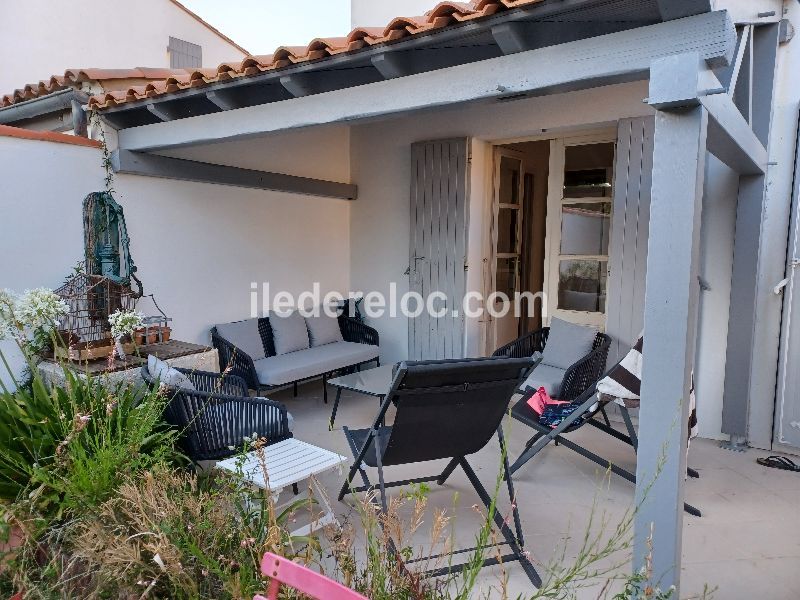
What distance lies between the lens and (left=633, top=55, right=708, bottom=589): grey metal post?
76.6 inches

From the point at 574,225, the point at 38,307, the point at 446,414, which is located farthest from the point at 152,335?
the point at 574,225

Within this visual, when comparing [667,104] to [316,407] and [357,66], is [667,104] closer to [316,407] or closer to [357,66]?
[357,66]

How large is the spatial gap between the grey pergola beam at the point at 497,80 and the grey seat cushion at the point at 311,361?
7.11 feet

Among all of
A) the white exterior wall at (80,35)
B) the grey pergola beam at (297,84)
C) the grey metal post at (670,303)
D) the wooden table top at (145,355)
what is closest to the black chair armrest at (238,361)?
the wooden table top at (145,355)

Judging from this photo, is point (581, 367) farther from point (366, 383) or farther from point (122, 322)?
point (122, 322)

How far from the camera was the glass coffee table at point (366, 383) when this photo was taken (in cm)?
424

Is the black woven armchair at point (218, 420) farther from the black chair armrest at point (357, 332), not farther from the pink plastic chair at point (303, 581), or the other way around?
→ the black chair armrest at point (357, 332)

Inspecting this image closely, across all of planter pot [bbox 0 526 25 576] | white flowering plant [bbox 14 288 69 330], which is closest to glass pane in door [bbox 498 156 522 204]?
white flowering plant [bbox 14 288 69 330]

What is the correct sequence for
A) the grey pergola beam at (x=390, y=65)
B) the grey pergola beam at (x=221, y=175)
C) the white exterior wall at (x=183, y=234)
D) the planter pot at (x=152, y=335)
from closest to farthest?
the grey pergola beam at (x=390, y=65), the white exterior wall at (x=183, y=234), the planter pot at (x=152, y=335), the grey pergola beam at (x=221, y=175)

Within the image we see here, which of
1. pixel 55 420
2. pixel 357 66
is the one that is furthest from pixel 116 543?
pixel 357 66

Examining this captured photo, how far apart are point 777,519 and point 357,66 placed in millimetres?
3809

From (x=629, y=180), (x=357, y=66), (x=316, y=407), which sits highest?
(x=357, y=66)

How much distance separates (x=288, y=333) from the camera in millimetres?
5660

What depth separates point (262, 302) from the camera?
5887 mm
